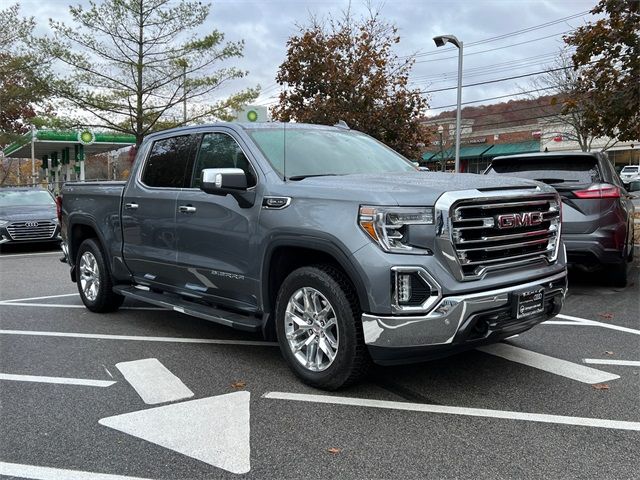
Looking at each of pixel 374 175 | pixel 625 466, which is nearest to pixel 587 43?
pixel 374 175

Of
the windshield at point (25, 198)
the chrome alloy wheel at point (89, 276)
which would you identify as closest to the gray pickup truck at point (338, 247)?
the chrome alloy wheel at point (89, 276)

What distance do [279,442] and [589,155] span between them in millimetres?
5523

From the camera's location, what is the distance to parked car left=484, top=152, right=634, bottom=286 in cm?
686

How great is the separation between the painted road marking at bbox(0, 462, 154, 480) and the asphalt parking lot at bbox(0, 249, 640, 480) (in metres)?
0.01

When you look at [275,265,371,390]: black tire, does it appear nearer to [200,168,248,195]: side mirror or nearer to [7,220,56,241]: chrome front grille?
[200,168,248,195]: side mirror

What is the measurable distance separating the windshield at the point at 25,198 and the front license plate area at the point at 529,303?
1322 centimetres

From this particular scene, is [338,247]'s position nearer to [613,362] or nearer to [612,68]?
[613,362]

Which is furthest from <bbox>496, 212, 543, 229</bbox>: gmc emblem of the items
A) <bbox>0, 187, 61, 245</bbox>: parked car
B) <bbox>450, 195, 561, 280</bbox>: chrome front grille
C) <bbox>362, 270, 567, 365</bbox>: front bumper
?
<bbox>0, 187, 61, 245</bbox>: parked car

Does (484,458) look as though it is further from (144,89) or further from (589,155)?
(144,89)

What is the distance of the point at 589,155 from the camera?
710 centimetres

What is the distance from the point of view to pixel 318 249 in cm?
394

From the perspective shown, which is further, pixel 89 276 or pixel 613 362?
pixel 89 276

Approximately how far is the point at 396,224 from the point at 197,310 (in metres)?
2.14

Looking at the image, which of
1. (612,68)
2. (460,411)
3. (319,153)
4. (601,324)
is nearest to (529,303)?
(460,411)
